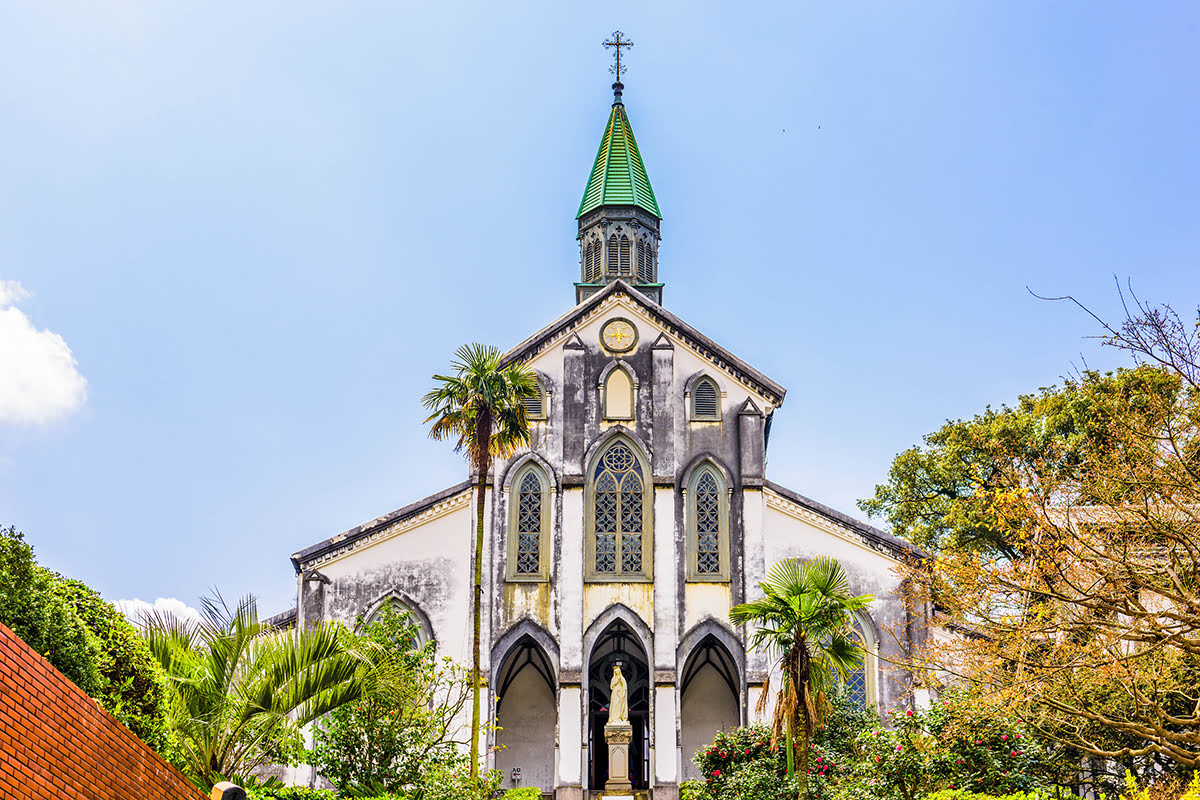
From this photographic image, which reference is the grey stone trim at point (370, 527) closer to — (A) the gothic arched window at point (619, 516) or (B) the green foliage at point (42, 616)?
(A) the gothic arched window at point (619, 516)

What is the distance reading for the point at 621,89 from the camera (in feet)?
137

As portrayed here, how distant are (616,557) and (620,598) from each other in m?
1.06

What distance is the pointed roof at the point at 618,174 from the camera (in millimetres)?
38188

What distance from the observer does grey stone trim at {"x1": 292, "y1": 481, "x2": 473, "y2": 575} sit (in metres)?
29.5

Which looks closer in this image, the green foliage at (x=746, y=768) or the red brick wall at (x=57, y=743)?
the red brick wall at (x=57, y=743)

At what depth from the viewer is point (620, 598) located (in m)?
29.5

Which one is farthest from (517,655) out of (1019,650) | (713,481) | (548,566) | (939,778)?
(1019,650)

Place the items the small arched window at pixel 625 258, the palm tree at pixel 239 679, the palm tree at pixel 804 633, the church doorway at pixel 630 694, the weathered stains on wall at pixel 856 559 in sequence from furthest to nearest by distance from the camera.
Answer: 1. the small arched window at pixel 625 258
2. the church doorway at pixel 630 694
3. the weathered stains on wall at pixel 856 559
4. the palm tree at pixel 804 633
5. the palm tree at pixel 239 679

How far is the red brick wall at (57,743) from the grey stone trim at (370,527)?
18.1 meters

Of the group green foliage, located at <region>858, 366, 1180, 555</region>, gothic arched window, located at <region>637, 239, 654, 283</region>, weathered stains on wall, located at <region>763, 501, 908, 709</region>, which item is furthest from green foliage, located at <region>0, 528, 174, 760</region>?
gothic arched window, located at <region>637, 239, 654, 283</region>

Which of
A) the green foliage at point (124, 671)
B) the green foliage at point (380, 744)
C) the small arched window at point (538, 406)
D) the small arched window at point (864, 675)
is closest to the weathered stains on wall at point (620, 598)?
the small arched window at point (538, 406)

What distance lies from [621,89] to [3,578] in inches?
1322

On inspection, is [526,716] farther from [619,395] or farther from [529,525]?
[619,395]

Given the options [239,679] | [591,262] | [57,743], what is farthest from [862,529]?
[57,743]
